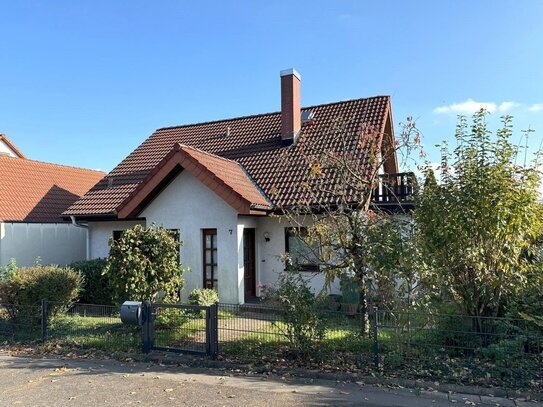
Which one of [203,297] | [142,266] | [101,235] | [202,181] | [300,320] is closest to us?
[300,320]

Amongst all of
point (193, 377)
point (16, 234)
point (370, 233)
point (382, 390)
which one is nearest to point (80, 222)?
point (16, 234)

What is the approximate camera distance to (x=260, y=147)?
54.1 feet

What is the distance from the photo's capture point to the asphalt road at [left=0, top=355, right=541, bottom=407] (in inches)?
237

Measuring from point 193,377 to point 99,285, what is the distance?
6.90 meters

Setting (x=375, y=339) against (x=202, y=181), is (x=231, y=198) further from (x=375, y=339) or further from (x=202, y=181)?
(x=375, y=339)

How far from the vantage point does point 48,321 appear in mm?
9461

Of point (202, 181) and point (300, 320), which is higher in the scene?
point (202, 181)

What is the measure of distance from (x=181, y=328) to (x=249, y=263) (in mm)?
4937

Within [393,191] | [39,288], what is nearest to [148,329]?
[39,288]

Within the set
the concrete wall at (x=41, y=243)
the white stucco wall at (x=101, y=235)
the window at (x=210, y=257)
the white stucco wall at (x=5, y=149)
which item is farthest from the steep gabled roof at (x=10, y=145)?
the window at (x=210, y=257)

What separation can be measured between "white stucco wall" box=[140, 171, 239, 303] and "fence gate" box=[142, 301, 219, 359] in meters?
3.78

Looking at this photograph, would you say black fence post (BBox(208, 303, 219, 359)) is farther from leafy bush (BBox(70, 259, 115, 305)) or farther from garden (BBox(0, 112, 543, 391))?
leafy bush (BBox(70, 259, 115, 305))

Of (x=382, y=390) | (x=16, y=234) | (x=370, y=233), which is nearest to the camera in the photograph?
(x=382, y=390)

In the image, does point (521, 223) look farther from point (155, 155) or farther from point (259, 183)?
point (155, 155)
